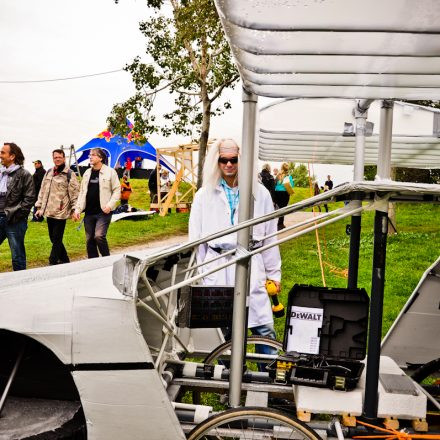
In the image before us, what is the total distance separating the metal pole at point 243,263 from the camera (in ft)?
9.52

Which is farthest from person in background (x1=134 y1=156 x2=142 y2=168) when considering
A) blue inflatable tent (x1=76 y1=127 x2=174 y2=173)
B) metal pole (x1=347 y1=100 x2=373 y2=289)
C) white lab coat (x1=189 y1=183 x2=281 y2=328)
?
white lab coat (x1=189 y1=183 x2=281 y2=328)

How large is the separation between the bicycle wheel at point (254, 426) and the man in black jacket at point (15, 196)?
223 inches

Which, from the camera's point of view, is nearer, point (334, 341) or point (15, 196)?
point (334, 341)

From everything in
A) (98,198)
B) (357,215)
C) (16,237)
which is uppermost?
(98,198)

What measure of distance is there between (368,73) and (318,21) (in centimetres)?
73

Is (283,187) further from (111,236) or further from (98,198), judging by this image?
(98,198)

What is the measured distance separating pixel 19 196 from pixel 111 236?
7.37m

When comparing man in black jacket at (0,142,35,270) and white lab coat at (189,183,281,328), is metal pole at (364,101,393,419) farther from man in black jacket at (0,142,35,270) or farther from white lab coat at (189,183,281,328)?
man in black jacket at (0,142,35,270)

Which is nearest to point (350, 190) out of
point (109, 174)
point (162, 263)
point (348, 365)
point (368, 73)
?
point (368, 73)

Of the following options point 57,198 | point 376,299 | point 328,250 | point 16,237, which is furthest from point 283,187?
point 376,299

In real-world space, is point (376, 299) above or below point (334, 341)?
above

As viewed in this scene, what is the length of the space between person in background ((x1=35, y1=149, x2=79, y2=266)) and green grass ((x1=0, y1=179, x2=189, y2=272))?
174 centimetres

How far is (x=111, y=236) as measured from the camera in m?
14.9

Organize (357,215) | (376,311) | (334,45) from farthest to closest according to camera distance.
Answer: (357,215) → (376,311) → (334,45)
